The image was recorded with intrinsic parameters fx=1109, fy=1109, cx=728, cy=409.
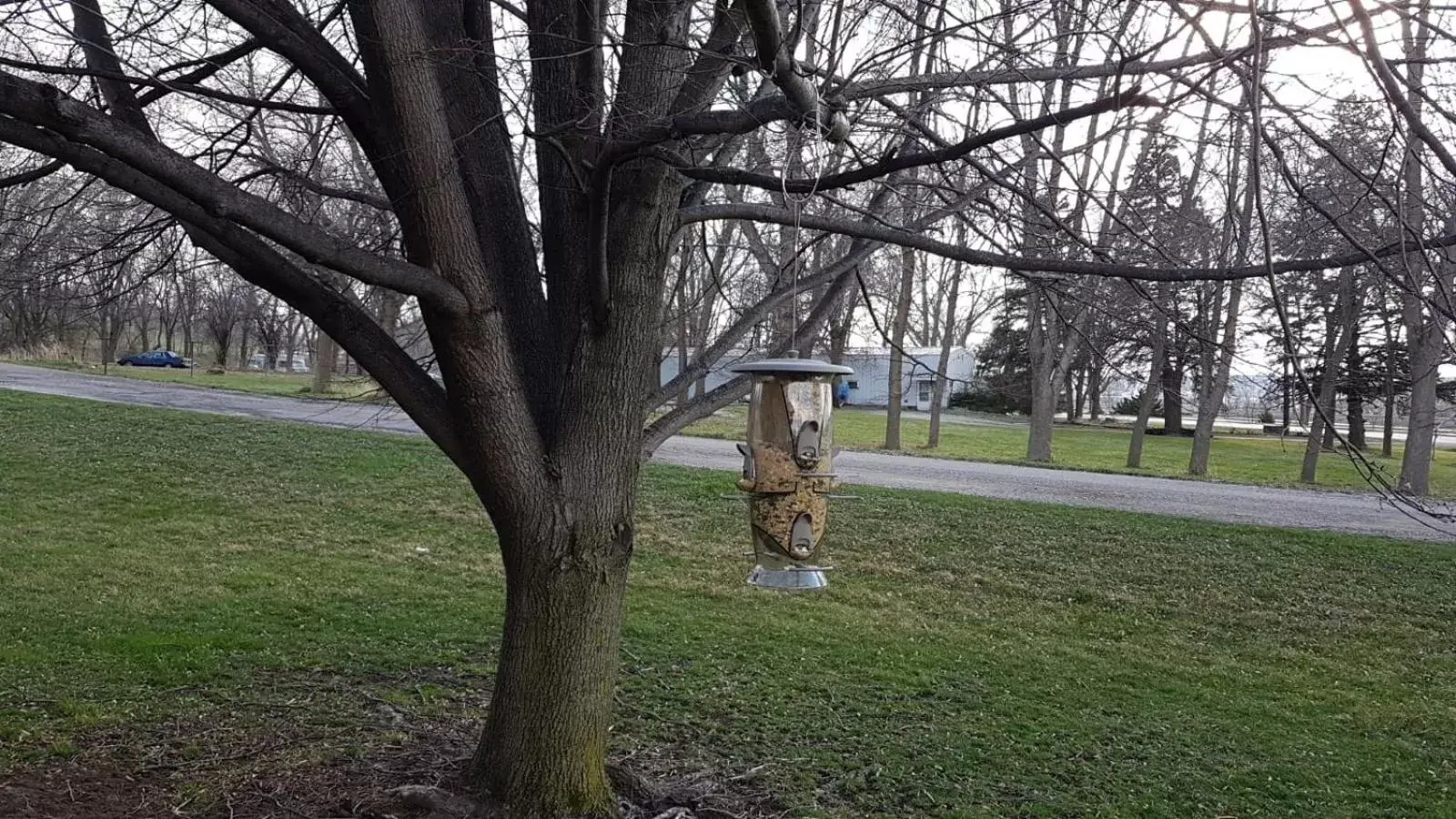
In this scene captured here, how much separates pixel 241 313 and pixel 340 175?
4037 cm

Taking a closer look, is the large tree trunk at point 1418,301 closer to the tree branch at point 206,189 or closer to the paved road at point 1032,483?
the paved road at point 1032,483

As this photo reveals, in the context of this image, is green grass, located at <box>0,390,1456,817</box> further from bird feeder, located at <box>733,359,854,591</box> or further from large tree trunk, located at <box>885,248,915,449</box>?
large tree trunk, located at <box>885,248,915,449</box>

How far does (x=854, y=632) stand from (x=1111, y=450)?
2098 cm

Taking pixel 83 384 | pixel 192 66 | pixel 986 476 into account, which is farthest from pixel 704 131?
pixel 83 384

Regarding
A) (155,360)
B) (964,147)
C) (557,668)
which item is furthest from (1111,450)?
(155,360)

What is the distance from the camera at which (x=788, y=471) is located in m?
4.56

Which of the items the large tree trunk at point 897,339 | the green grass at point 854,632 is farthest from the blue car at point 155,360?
the green grass at point 854,632

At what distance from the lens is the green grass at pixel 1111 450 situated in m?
21.0

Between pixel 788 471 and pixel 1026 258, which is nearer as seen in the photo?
pixel 1026 258

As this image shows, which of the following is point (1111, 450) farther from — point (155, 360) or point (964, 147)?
point (155, 360)

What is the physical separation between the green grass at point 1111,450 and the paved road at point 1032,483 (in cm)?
207

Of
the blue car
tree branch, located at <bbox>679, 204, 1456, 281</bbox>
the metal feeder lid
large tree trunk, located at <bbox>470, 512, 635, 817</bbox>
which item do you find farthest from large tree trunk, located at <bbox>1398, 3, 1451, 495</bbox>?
the blue car

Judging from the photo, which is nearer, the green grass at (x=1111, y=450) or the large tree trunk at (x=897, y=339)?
the large tree trunk at (x=897, y=339)

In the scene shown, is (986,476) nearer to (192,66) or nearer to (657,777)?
(657,777)
